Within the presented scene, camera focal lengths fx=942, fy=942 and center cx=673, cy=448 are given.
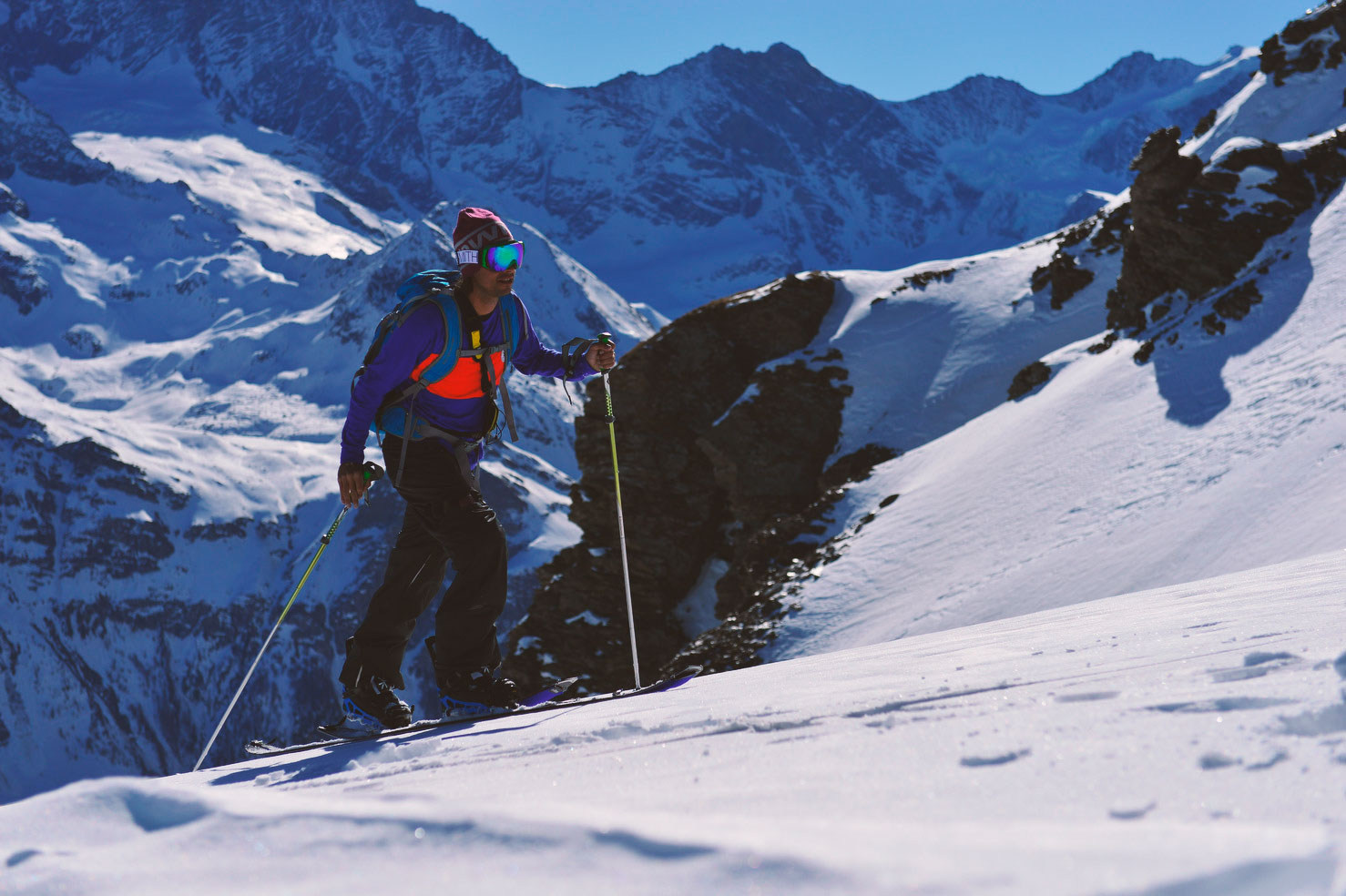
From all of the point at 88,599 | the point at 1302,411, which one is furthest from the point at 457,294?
the point at 88,599

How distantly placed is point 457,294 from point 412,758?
289 centimetres

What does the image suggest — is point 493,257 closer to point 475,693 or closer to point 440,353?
point 440,353

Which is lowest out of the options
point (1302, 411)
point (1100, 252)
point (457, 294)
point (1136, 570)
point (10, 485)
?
point (1136, 570)

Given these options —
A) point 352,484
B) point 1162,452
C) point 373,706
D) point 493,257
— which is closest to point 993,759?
point 352,484

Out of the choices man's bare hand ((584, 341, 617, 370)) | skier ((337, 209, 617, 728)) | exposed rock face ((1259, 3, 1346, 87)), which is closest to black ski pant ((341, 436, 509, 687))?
skier ((337, 209, 617, 728))

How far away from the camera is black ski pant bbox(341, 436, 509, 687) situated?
18.0ft

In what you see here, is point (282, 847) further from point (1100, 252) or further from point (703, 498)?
point (1100, 252)

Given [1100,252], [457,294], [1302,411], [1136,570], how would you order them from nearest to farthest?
[457,294] → [1136,570] → [1302,411] → [1100,252]

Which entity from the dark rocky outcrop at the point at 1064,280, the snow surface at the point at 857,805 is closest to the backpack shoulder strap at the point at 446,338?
the snow surface at the point at 857,805

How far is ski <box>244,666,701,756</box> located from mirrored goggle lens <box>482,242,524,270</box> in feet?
7.99

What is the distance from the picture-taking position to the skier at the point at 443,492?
5.45 metres

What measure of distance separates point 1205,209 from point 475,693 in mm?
18566

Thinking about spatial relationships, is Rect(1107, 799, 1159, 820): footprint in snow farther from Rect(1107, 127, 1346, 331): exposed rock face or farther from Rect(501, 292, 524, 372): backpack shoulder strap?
Rect(1107, 127, 1346, 331): exposed rock face

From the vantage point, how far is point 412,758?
11.9ft
